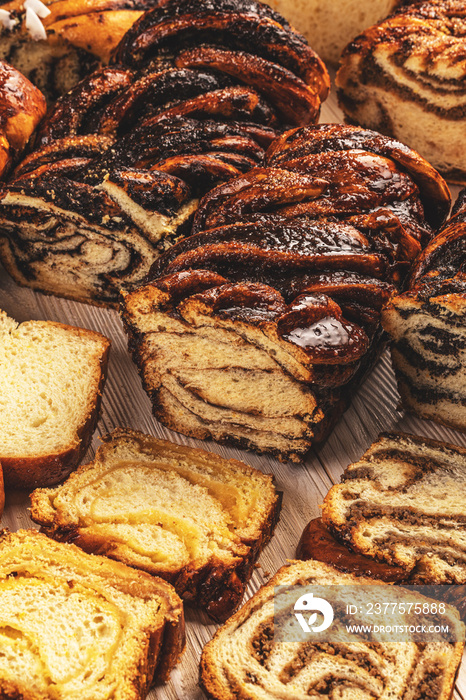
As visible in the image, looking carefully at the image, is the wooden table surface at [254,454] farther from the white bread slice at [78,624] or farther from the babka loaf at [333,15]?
the babka loaf at [333,15]

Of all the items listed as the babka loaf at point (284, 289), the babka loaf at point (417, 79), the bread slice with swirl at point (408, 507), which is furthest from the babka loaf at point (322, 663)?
the babka loaf at point (417, 79)

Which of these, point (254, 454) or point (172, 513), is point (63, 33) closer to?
point (254, 454)

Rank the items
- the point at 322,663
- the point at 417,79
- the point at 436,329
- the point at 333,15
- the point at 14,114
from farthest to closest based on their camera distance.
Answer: the point at 333,15, the point at 417,79, the point at 14,114, the point at 436,329, the point at 322,663

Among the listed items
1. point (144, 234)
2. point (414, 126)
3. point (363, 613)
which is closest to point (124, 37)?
point (144, 234)

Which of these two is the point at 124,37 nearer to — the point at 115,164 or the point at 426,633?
the point at 115,164

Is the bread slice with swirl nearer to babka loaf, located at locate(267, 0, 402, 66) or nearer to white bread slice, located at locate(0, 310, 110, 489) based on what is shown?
white bread slice, located at locate(0, 310, 110, 489)

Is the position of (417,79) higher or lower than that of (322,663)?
higher

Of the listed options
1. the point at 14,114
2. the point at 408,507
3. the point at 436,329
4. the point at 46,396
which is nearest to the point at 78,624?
the point at 46,396
